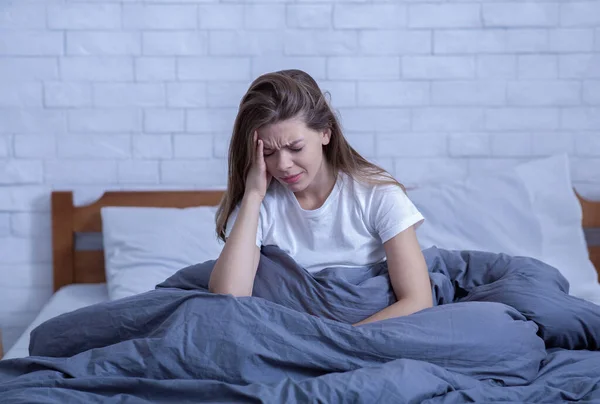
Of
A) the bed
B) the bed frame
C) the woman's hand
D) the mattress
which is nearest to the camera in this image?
the bed

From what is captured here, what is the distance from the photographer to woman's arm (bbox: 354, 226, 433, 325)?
5.33 ft

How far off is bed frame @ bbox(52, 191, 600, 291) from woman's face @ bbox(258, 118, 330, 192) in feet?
3.05

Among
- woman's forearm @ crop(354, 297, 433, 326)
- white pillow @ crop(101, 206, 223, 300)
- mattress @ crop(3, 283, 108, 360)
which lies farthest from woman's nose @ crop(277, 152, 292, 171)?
mattress @ crop(3, 283, 108, 360)

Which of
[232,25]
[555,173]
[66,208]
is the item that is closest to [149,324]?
[66,208]

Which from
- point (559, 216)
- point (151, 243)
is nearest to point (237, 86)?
point (151, 243)

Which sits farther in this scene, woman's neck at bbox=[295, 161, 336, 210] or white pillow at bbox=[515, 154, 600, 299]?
white pillow at bbox=[515, 154, 600, 299]

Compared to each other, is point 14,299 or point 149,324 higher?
point 149,324

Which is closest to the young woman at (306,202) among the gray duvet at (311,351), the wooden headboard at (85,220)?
the gray duvet at (311,351)

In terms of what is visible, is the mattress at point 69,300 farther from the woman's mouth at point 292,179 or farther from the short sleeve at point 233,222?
the woman's mouth at point 292,179

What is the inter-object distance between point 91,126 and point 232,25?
59cm

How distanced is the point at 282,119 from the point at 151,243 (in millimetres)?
883

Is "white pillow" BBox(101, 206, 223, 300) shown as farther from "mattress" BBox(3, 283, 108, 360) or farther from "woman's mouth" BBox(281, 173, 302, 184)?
→ "woman's mouth" BBox(281, 173, 302, 184)

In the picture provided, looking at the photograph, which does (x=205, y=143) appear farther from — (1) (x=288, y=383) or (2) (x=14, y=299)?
(1) (x=288, y=383)

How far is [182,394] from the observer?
124 cm
